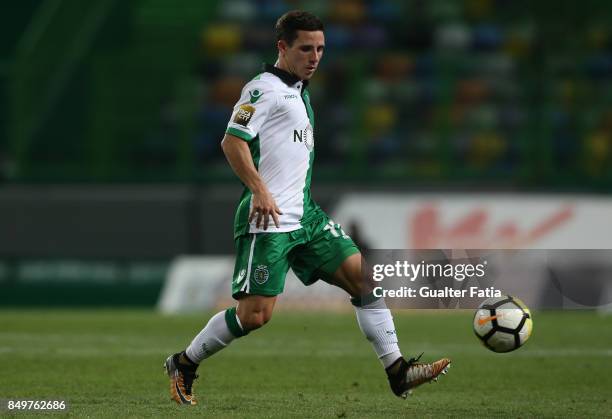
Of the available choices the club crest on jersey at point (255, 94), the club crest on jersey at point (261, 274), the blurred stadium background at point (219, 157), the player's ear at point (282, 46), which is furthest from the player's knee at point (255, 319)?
the blurred stadium background at point (219, 157)

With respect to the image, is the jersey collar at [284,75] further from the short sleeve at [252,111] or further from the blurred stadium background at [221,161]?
the blurred stadium background at [221,161]

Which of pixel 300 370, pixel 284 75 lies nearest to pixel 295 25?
pixel 284 75

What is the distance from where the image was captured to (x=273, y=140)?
628cm

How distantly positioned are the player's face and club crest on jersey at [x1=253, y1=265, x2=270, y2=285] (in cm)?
101

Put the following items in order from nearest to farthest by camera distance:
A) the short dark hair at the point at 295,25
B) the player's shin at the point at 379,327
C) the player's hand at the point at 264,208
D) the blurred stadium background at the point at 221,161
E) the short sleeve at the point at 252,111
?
the player's hand at the point at 264,208 < the short sleeve at the point at 252,111 < the short dark hair at the point at 295,25 < the player's shin at the point at 379,327 < the blurred stadium background at the point at 221,161

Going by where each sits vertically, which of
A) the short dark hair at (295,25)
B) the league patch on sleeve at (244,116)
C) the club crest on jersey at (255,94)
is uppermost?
the short dark hair at (295,25)

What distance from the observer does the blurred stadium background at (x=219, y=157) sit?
15.0 meters

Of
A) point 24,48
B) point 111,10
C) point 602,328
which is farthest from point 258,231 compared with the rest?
point 111,10

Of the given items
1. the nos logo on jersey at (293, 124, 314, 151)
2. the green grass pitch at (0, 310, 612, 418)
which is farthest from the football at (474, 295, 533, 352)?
the nos logo on jersey at (293, 124, 314, 151)

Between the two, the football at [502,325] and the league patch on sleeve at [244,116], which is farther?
the football at [502,325]

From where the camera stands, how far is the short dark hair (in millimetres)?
6281

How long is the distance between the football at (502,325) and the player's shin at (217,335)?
1.25 meters

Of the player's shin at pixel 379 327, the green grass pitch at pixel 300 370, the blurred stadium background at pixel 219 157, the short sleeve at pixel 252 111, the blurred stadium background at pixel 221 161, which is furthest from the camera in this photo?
the blurred stadium background at pixel 219 157

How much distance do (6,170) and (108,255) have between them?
5.51 ft
